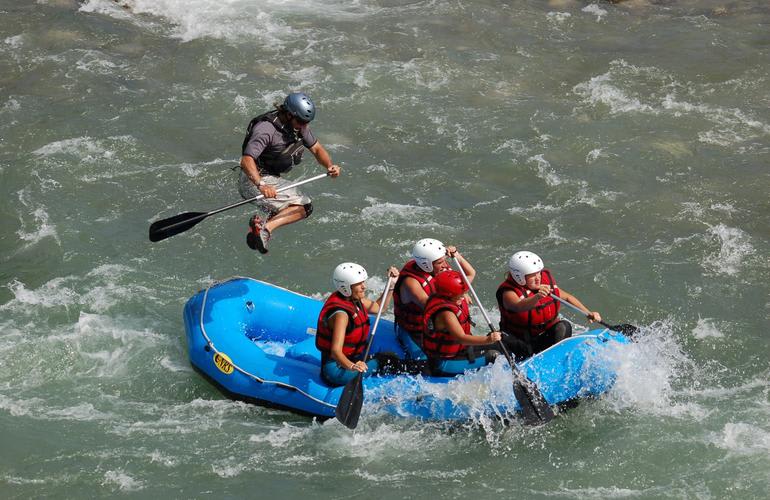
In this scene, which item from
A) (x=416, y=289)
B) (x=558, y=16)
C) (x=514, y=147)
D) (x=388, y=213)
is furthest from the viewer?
(x=558, y=16)

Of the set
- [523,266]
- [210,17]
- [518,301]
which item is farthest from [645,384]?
[210,17]

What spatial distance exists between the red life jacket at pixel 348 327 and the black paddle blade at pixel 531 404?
1334mm

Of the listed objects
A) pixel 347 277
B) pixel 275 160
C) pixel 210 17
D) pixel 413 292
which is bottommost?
A: pixel 210 17

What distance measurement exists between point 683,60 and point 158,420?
10.8 meters

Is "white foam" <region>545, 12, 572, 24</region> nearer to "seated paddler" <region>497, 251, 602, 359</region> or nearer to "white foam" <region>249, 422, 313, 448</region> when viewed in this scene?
"seated paddler" <region>497, 251, 602, 359</region>

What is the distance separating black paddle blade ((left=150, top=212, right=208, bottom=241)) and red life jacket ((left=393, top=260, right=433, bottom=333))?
227 cm

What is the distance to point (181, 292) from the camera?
11.4 metres

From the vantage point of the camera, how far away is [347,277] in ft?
28.6

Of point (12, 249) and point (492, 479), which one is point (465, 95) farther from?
point (492, 479)

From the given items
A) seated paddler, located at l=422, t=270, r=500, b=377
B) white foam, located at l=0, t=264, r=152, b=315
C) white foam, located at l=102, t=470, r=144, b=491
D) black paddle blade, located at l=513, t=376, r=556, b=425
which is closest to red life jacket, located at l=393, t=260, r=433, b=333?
seated paddler, located at l=422, t=270, r=500, b=377

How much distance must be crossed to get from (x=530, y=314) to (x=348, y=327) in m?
1.57

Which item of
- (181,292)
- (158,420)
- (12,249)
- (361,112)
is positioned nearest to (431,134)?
(361,112)

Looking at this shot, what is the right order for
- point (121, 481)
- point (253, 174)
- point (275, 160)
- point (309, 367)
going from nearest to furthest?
point (121, 481) → point (309, 367) → point (253, 174) → point (275, 160)

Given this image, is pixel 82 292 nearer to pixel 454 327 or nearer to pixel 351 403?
pixel 351 403
